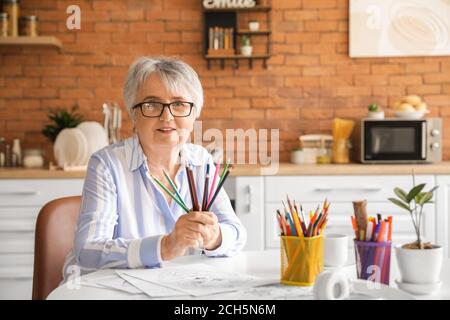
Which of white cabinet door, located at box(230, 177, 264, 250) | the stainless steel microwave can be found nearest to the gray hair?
white cabinet door, located at box(230, 177, 264, 250)

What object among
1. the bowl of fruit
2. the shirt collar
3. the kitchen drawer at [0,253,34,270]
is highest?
the bowl of fruit

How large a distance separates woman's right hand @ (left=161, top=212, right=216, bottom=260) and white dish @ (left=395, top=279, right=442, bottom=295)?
0.45 meters

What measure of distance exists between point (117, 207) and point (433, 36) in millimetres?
2962

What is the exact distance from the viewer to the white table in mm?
1305

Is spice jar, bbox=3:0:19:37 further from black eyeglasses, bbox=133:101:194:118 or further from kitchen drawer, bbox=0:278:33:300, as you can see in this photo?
black eyeglasses, bbox=133:101:194:118

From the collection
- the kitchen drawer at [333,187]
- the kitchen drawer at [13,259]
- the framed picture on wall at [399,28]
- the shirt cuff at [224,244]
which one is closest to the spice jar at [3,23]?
the kitchen drawer at [13,259]

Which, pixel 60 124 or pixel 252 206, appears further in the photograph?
pixel 60 124

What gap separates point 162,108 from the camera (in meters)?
1.88

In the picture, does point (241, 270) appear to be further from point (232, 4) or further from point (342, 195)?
point (232, 4)

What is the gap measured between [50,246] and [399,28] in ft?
9.75

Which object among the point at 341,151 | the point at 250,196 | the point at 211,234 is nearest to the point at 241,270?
the point at 211,234

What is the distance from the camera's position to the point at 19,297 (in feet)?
11.6

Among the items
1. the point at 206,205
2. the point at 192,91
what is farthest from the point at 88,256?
the point at 192,91

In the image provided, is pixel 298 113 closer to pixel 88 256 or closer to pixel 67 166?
pixel 67 166
